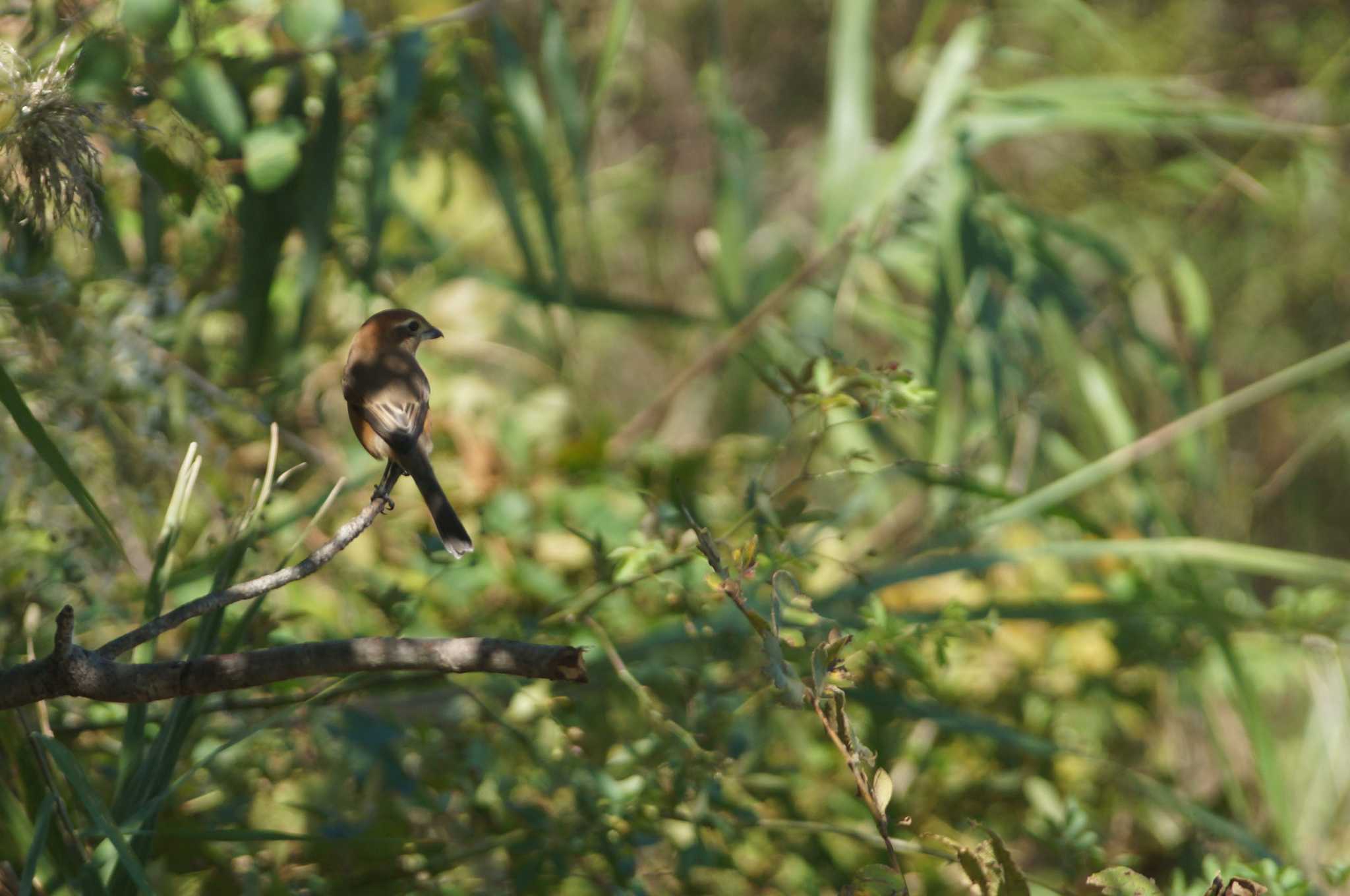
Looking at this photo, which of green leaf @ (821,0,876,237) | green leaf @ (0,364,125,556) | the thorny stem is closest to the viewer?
the thorny stem

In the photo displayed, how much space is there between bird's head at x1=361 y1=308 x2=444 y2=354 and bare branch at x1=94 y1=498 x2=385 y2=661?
123 millimetres

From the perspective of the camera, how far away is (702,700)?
1.16 meters

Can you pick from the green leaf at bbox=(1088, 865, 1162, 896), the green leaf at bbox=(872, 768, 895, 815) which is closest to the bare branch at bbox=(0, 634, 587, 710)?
the green leaf at bbox=(872, 768, 895, 815)

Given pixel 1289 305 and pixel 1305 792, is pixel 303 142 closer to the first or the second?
pixel 1305 792

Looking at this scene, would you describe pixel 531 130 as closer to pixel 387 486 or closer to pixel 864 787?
pixel 387 486

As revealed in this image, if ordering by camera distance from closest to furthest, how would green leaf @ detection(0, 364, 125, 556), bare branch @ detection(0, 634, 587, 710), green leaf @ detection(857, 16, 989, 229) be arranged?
bare branch @ detection(0, 634, 587, 710), green leaf @ detection(0, 364, 125, 556), green leaf @ detection(857, 16, 989, 229)

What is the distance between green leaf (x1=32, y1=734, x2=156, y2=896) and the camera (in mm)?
766

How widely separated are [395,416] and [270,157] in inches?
27.4

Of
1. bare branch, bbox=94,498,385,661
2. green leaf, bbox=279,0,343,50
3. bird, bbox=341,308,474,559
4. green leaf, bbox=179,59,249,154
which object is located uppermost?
green leaf, bbox=279,0,343,50

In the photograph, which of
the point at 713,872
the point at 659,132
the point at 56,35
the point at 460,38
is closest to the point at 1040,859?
the point at 713,872

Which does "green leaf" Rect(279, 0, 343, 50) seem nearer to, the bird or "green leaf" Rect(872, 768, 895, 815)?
the bird

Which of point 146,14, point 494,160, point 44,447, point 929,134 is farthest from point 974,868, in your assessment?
point 929,134

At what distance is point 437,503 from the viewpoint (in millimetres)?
718

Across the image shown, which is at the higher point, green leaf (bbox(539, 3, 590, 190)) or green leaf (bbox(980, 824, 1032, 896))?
green leaf (bbox(539, 3, 590, 190))
